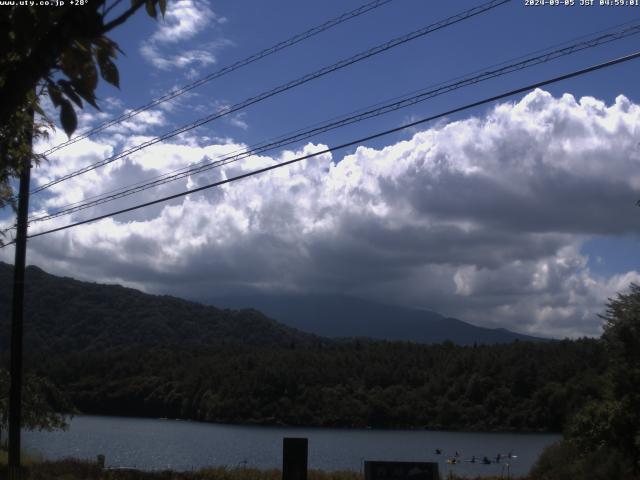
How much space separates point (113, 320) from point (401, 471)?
150m

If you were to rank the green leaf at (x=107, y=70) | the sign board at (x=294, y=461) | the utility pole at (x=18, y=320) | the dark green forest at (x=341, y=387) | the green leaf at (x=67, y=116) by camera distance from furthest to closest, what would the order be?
the dark green forest at (x=341, y=387) < the utility pole at (x=18, y=320) < the sign board at (x=294, y=461) < the green leaf at (x=107, y=70) < the green leaf at (x=67, y=116)

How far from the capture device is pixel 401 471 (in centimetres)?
1097

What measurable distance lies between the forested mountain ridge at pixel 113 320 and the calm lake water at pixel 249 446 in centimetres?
2081

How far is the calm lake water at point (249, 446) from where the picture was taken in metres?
45.3

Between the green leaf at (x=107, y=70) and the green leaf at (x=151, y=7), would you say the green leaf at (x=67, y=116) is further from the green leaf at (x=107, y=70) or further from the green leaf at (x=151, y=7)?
the green leaf at (x=151, y=7)

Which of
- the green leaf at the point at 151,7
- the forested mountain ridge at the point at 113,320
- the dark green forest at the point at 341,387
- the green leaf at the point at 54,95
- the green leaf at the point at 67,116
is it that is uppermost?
the forested mountain ridge at the point at 113,320

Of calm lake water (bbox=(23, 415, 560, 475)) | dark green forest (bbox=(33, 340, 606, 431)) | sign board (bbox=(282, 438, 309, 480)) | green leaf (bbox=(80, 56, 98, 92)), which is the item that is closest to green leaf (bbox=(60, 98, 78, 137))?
green leaf (bbox=(80, 56, 98, 92))

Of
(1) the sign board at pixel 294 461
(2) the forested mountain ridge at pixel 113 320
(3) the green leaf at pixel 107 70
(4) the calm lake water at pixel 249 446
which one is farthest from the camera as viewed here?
(2) the forested mountain ridge at pixel 113 320

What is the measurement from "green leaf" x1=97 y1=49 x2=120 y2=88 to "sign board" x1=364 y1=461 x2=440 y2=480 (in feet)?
25.7

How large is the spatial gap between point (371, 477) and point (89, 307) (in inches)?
5699

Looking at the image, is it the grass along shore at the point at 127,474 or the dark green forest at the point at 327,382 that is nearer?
the grass along shore at the point at 127,474

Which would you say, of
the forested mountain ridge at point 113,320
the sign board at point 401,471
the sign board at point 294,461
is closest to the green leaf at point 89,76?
the sign board at point 401,471

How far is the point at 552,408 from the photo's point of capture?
90.9 m

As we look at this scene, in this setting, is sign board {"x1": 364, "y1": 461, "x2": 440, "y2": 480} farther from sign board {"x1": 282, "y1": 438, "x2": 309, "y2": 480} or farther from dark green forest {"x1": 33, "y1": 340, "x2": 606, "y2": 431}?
dark green forest {"x1": 33, "y1": 340, "x2": 606, "y2": 431}
